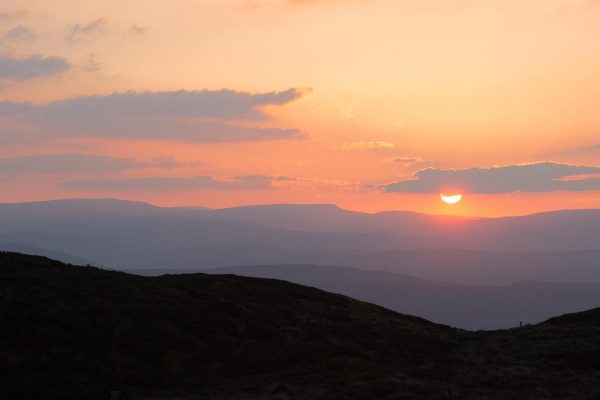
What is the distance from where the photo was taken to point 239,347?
47188 millimetres

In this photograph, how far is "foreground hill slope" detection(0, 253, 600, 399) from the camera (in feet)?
108

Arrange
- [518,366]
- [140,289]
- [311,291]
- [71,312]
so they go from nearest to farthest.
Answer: [518,366]
[71,312]
[140,289]
[311,291]

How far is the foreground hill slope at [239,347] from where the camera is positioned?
3284 cm

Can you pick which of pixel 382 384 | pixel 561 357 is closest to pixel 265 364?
pixel 382 384

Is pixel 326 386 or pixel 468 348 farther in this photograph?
pixel 468 348

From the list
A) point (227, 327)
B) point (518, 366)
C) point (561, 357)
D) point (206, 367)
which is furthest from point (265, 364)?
point (561, 357)

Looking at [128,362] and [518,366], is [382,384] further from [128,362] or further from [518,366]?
[128,362]

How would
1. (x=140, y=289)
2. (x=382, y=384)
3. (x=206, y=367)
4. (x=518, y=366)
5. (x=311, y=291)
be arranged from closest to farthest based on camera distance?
1. (x=382, y=384)
2. (x=518, y=366)
3. (x=206, y=367)
4. (x=140, y=289)
5. (x=311, y=291)

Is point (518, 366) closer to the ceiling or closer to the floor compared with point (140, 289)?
closer to the floor

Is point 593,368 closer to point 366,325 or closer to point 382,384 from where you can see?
point 382,384

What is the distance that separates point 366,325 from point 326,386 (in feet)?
85.6

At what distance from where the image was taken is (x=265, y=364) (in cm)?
4300

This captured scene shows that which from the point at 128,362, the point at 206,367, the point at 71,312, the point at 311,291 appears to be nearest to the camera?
the point at 128,362

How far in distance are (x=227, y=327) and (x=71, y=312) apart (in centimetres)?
1239
